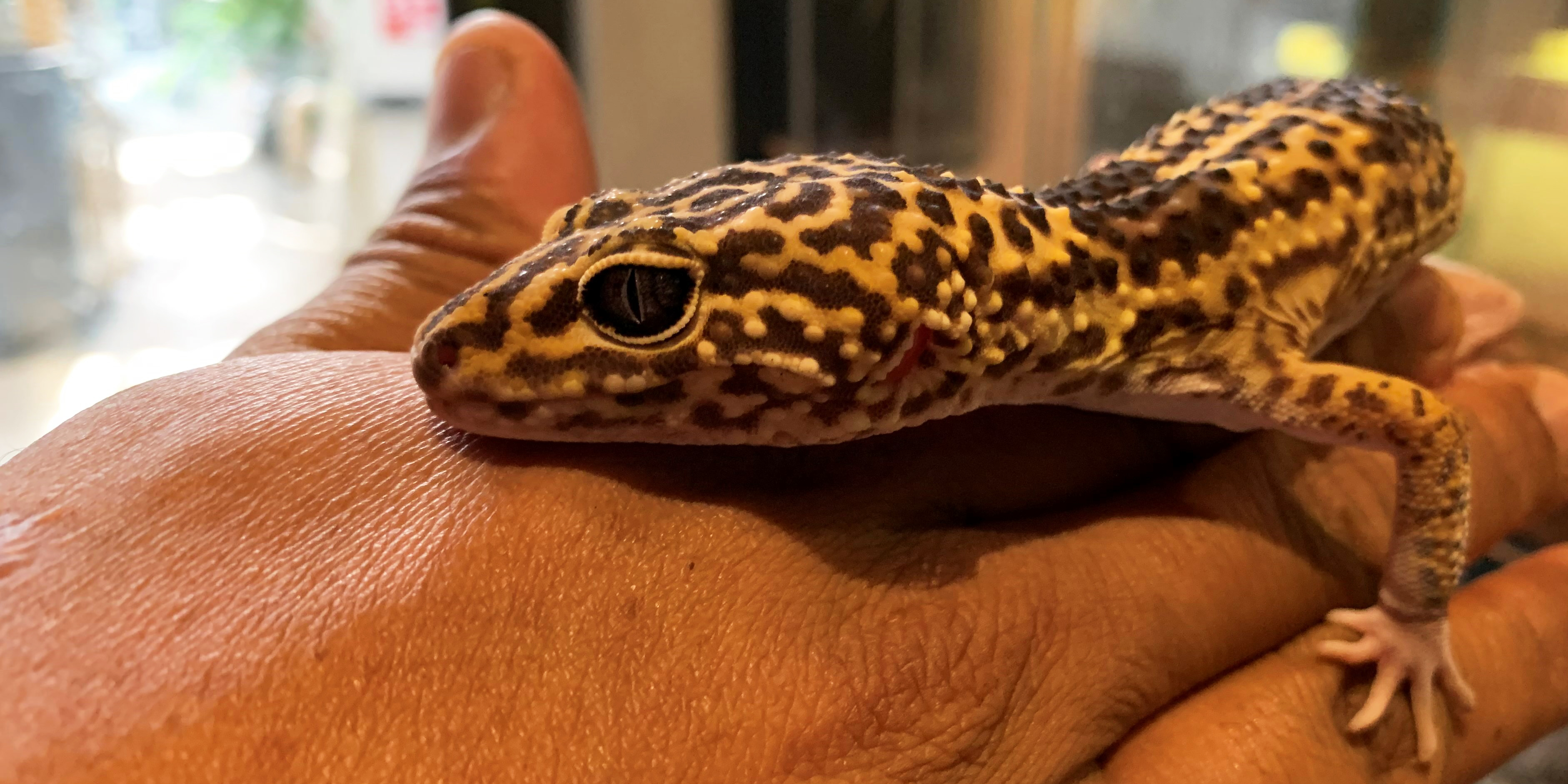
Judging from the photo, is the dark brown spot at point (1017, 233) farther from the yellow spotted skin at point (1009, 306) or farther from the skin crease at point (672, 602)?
the skin crease at point (672, 602)

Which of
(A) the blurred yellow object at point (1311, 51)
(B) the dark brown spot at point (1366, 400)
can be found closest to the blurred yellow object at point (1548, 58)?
(A) the blurred yellow object at point (1311, 51)

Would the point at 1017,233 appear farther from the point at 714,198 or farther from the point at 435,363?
the point at 435,363

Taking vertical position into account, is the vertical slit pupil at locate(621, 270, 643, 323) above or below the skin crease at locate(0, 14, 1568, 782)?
above

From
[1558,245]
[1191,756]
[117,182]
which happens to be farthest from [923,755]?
[117,182]

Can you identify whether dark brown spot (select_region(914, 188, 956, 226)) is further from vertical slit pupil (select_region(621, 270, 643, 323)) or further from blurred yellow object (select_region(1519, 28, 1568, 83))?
blurred yellow object (select_region(1519, 28, 1568, 83))

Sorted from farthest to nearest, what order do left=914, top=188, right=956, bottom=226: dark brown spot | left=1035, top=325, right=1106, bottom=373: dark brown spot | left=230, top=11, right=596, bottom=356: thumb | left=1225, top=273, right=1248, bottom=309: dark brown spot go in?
1. left=230, top=11, right=596, bottom=356: thumb
2. left=1225, top=273, right=1248, bottom=309: dark brown spot
3. left=1035, top=325, right=1106, bottom=373: dark brown spot
4. left=914, top=188, right=956, bottom=226: dark brown spot

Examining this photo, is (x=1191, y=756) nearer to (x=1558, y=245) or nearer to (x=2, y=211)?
(x=1558, y=245)

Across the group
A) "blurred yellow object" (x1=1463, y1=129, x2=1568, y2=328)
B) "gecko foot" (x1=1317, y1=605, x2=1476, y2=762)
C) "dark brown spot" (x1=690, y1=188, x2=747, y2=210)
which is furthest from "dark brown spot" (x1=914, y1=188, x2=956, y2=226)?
"blurred yellow object" (x1=1463, y1=129, x2=1568, y2=328)
